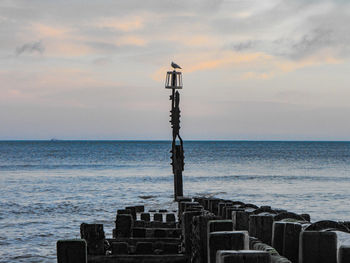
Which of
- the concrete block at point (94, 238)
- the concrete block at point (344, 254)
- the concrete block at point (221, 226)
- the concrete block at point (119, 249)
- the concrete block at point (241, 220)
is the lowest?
the concrete block at point (119, 249)

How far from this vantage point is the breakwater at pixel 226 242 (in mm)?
4184

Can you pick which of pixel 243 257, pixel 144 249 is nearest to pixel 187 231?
pixel 144 249

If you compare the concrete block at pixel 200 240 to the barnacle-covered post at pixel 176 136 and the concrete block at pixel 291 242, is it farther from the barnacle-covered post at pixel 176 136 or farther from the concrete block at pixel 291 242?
the barnacle-covered post at pixel 176 136

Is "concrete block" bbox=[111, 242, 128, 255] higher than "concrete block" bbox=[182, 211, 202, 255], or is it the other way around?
"concrete block" bbox=[182, 211, 202, 255]

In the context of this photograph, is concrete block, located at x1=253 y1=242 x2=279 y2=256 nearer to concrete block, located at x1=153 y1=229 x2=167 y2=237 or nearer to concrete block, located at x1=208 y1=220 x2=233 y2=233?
concrete block, located at x1=208 y1=220 x2=233 y2=233

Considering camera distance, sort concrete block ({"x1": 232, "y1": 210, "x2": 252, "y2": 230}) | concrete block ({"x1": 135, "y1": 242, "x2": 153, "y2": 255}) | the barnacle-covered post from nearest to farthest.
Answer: concrete block ({"x1": 232, "y1": 210, "x2": 252, "y2": 230}) → concrete block ({"x1": 135, "y1": 242, "x2": 153, "y2": 255}) → the barnacle-covered post

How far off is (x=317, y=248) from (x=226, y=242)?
3.24 ft

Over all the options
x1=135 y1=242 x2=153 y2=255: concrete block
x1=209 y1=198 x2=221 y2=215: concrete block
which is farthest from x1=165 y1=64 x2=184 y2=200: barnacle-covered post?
x1=135 y1=242 x2=153 y2=255: concrete block

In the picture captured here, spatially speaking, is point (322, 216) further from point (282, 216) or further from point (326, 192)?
point (282, 216)

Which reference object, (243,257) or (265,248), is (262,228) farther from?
(243,257)

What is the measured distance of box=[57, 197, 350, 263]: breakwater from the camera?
4184 millimetres

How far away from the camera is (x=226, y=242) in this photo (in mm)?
4180

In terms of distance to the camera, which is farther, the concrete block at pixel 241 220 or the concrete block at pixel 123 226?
the concrete block at pixel 123 226

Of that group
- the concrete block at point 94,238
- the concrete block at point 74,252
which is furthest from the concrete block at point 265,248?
the concrete block at point 94,238
